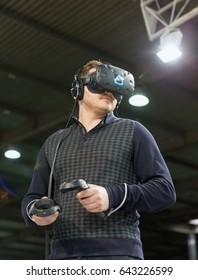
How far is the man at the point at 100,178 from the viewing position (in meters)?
1.30

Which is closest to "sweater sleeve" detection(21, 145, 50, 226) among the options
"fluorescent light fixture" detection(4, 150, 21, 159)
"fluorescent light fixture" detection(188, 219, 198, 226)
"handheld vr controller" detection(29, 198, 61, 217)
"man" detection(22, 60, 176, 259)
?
"man" detection(22, 60, 176, 259)

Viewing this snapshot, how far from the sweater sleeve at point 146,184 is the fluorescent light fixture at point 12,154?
289 inches

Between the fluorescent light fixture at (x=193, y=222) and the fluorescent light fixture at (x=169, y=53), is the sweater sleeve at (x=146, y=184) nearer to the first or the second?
the fluorescent light fixture at (x=169, y=53)

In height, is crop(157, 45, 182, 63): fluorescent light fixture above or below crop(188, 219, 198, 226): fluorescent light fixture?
below

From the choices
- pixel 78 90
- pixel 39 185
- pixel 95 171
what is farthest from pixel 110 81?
pixel 39 185

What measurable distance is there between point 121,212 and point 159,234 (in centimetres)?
1423

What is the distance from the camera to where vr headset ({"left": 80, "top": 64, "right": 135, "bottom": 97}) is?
1.46 m

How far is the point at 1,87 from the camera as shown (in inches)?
256

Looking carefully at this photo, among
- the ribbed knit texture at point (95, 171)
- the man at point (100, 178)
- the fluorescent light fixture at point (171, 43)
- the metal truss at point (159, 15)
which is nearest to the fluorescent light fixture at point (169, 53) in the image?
the fluorescent light fixture at point (171, 43)

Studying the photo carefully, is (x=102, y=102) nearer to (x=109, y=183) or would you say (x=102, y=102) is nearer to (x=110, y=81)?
(x=110, y=81)

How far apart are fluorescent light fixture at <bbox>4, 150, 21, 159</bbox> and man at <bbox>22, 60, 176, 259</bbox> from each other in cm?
716

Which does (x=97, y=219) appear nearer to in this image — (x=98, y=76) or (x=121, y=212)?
(x=121, y=212)

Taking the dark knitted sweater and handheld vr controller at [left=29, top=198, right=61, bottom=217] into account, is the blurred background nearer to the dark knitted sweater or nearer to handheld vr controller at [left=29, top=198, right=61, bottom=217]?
the dark knitted sweater
